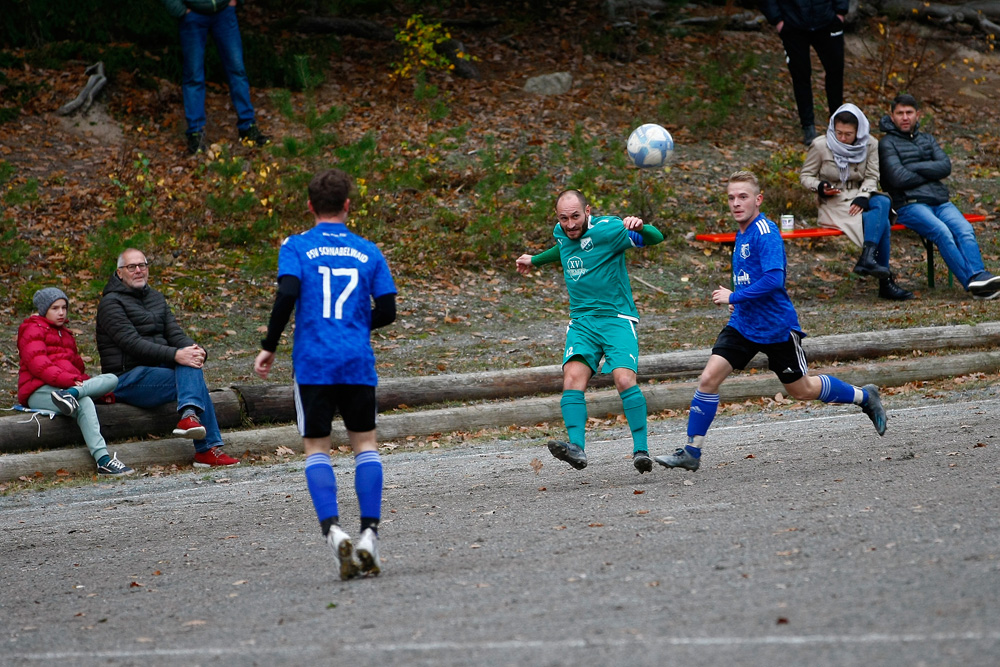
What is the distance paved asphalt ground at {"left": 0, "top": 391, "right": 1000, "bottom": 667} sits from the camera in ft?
12.3

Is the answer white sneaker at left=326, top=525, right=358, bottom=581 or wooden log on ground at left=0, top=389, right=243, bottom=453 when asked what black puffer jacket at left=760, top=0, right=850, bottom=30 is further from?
white sneaker at left=326, top=525, right=358, bottom=581

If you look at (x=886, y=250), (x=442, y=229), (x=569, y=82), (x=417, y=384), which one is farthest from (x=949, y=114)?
(x=417, y=384)

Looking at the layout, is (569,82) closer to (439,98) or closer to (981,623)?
(439,98)

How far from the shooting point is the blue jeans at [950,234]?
41.6 feet

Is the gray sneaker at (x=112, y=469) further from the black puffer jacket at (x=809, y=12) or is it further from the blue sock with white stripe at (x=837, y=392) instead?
the black puffer jacket at (x=809, y=12)

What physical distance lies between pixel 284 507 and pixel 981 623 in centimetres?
438

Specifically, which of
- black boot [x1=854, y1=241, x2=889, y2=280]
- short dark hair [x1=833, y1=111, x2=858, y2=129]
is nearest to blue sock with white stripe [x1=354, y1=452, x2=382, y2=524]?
black boot [x1=854, y1=241, x2=889, y2=280]

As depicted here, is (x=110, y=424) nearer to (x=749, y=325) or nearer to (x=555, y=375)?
(x=555, y=375)

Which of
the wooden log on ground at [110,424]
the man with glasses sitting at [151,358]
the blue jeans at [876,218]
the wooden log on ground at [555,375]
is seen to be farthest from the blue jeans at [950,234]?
the man with glasses sitting at [151,358]

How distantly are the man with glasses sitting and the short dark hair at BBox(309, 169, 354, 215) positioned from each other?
3616 mm

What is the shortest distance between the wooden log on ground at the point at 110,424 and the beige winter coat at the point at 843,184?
7514 millimetres

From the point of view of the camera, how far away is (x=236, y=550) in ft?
19.2

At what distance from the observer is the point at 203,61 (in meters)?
16.8

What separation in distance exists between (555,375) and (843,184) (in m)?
5.28
